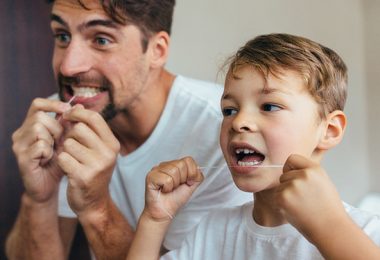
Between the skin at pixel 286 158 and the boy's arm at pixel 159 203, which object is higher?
the skin at pixel 286 158

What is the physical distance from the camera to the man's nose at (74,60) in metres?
0.96

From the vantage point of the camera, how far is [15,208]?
124cm

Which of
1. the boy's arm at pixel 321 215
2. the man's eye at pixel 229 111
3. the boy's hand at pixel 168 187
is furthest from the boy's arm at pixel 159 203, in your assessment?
the boy's arm at pixel 321 215

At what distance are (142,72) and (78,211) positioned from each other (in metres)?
0.31

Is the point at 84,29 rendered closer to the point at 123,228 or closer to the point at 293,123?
the point at 123,228

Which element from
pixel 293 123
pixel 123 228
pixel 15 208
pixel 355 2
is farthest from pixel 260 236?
pixel 15 208

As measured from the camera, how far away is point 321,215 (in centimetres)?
54

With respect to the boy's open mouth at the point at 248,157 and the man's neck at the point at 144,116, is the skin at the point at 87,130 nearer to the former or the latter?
the man's neck at the point at 144,116

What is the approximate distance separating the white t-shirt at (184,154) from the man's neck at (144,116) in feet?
0.10

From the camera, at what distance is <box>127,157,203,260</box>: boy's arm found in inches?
28.8

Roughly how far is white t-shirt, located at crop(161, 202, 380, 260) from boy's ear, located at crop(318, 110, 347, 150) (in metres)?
0.09

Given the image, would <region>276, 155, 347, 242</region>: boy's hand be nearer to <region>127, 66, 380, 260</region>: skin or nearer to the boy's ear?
<region>127, 66, 380, 260</region>: skin

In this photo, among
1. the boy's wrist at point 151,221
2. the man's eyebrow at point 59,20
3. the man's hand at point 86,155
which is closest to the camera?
the boy's wrist at point 151,221

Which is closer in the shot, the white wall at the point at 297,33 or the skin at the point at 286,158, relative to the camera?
the skin at the point at 286,158
